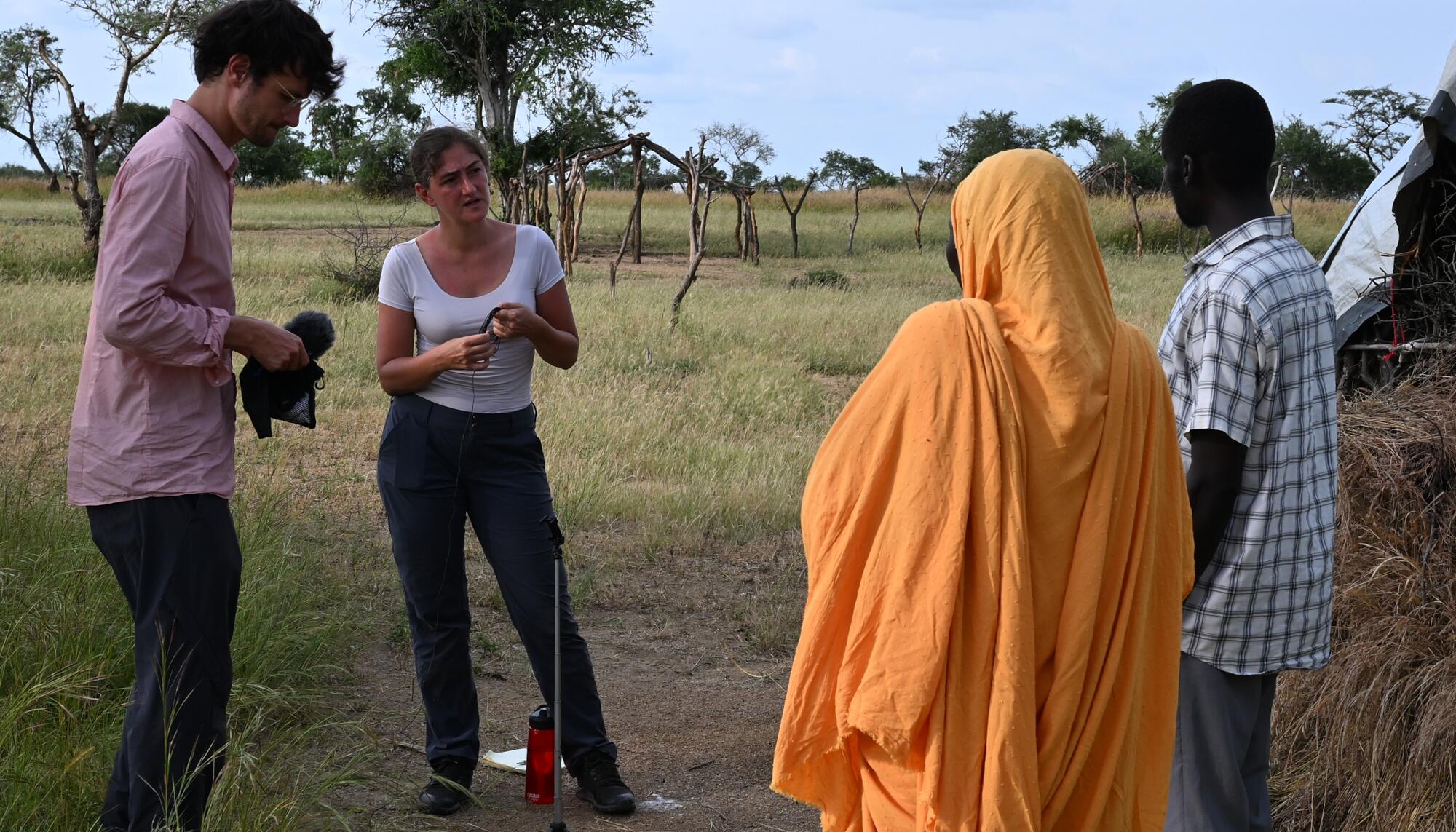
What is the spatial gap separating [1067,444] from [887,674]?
50 centimetres

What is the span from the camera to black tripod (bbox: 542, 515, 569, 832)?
3381mm

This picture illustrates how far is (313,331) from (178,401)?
0.49 meters

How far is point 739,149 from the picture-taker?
39312mm

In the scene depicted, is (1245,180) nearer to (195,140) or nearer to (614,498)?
(195,140)

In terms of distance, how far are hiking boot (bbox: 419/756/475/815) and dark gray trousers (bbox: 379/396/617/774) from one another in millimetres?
26

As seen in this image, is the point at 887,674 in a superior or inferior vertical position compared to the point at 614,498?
superior

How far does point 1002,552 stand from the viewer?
7.06 ft

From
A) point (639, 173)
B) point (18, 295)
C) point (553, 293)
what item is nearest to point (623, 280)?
point (639, 173)

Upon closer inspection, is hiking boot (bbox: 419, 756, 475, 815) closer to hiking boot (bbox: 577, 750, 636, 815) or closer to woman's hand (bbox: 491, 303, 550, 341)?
hiking boot (bbox: 577, 750, 636, 815)

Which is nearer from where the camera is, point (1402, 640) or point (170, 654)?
point (170, 654)

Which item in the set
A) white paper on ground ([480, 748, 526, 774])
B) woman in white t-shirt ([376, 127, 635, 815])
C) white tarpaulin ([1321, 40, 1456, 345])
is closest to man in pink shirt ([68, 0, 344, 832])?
woman in white t-shirt ([376, 127, 635, 815])

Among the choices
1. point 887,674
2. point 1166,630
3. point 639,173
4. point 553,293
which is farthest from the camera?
point 639,173

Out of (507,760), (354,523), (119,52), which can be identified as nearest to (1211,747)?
(507,760)

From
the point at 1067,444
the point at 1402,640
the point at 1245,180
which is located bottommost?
the point at 1402,640
